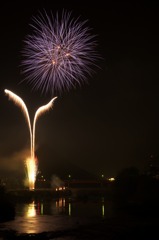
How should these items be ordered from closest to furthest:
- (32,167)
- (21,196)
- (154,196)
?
1. (32,167)
2. (154,196)
3. (21,196)

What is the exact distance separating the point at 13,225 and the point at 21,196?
5038 cm

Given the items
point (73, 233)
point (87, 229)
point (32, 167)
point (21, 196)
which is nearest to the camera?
point (73, 233)

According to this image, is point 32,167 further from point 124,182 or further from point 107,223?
point 124,182

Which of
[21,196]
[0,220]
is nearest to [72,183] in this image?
[21,196]

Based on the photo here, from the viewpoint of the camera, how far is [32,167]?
7175 cm

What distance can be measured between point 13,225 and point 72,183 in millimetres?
117862

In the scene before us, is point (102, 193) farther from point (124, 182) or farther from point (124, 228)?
point (124, 228)

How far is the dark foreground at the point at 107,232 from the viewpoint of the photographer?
34688 mm

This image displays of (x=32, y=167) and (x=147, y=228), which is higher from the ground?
(x=32, y=167)

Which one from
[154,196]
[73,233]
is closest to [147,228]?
[73,233]

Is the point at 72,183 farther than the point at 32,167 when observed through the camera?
Yes

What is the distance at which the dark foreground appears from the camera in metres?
34.7

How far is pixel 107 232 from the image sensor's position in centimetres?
3809

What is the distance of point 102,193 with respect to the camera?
126 m
